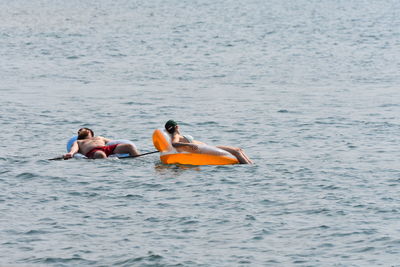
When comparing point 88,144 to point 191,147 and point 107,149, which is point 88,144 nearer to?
point 107,149

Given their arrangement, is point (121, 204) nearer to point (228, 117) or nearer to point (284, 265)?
point (284, 265)

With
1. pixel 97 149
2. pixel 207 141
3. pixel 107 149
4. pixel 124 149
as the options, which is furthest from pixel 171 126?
A: pixel 207 141

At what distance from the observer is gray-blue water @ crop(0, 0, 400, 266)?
540 inches

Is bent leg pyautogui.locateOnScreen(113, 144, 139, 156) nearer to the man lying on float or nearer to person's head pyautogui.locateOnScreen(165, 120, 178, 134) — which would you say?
the man lying on float

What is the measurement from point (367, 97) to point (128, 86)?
8.37m

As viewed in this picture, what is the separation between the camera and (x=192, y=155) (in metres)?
19.0

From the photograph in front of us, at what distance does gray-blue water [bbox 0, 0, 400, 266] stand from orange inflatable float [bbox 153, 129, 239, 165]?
24 cm

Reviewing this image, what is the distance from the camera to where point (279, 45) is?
44500 millimetres

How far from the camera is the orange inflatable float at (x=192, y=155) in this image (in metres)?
18.9

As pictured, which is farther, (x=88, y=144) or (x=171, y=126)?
(x=88, y=144)

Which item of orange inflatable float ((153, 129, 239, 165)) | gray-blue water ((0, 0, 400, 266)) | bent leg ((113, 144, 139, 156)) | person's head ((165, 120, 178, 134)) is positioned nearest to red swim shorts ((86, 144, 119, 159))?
bent leg ((113, 144, 139, 156))

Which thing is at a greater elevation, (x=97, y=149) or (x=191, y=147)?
(x=191, y=147)

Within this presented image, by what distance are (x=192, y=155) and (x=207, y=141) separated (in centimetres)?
316

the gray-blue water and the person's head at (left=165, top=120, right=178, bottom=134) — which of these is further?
the person's head at (left=165, top=120, right=178, bottom=134)
